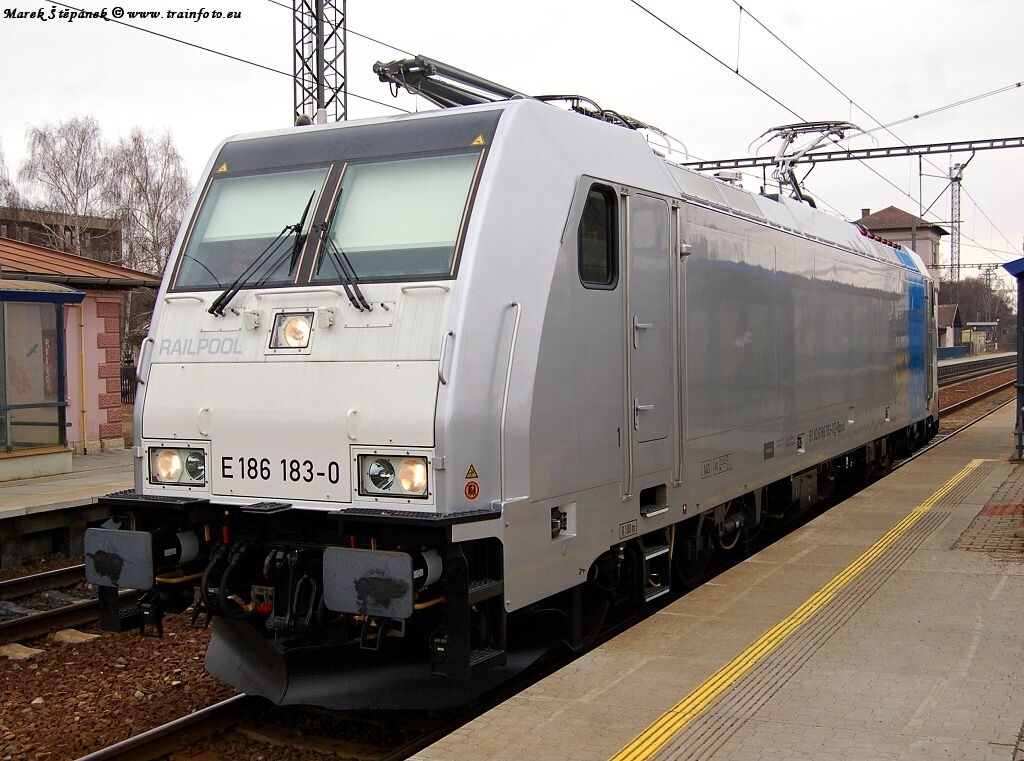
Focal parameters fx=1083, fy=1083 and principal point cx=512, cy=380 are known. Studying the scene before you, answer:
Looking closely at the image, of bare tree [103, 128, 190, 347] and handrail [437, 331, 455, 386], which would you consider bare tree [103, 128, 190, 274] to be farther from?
handrail [437, 331, 455, 386]

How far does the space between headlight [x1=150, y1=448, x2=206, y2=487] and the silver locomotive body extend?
2 centimetres

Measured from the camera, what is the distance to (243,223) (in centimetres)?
654

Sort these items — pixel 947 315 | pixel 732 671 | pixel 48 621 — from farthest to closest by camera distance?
pixel 947 315 < pixel 48 621 < pixel 732 671

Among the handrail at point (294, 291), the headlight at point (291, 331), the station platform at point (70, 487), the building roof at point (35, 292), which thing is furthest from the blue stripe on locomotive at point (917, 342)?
the headlight at point (291, 331)

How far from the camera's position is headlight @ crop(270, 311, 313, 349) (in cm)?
591

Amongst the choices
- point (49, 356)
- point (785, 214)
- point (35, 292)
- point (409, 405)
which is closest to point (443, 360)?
point (409, 405)

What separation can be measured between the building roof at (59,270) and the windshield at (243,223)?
10.1 m

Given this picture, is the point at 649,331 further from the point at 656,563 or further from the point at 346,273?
the point at 346,273

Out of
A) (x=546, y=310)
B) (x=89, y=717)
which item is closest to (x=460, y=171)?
(x=546, y=310)

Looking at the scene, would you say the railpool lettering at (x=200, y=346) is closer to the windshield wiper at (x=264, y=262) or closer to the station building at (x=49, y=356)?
the windshield wiper at (x=264, y=262)

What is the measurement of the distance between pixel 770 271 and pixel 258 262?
4.97 m

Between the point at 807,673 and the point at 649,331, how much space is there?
2.39 meters

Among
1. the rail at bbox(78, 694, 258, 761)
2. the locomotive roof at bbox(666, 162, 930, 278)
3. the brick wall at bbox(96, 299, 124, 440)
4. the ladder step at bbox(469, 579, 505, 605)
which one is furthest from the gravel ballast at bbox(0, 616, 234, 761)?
the brick wall at bbox(96, 299, 124, 440)

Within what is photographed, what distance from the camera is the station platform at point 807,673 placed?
4.67m
